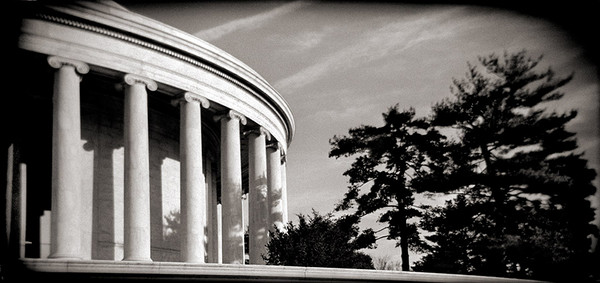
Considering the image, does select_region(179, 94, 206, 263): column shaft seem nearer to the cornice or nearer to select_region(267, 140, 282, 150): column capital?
the cornice

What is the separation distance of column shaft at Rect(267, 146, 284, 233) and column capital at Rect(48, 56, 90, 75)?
18.7m

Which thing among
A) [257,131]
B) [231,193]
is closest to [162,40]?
[231,193]

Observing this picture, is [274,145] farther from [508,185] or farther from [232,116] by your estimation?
[508,185]

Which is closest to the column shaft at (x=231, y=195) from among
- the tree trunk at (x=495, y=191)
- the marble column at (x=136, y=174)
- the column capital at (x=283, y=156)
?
the marble column at (x=136, y=174)

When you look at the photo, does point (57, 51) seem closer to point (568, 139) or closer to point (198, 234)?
point (198, 234)

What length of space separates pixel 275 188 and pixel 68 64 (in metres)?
20.8

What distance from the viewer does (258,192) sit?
45562mm

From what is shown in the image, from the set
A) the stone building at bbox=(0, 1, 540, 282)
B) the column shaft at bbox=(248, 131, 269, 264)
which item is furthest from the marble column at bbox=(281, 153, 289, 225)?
the column shaft at bbox=(248, 131, 269, 264)

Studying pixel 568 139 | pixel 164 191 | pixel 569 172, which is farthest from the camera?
pixel 164 191

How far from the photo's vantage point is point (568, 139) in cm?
2400

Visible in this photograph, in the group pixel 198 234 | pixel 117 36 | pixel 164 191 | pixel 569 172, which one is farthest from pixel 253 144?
pixel 569 172

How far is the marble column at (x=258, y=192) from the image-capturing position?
144 ft

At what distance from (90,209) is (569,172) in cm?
2569

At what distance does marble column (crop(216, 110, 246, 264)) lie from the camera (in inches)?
1533
